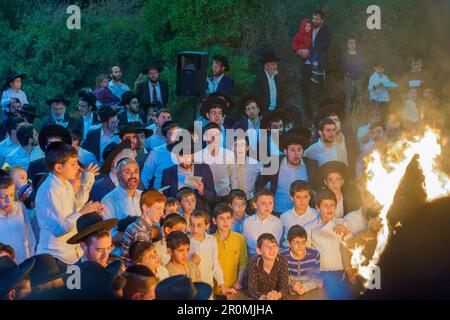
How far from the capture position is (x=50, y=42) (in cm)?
1680

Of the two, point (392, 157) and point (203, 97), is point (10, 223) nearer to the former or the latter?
point (392, 157)

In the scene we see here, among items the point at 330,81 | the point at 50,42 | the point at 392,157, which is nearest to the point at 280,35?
the point at 330,81

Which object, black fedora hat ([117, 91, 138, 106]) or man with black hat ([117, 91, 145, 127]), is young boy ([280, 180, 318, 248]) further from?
black fedora hat ([117, 91, 138, 106])


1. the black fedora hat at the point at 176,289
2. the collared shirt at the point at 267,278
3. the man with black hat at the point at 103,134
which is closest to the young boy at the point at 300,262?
the collared shirt at the point at 267,278

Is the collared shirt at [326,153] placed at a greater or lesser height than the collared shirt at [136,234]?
greater

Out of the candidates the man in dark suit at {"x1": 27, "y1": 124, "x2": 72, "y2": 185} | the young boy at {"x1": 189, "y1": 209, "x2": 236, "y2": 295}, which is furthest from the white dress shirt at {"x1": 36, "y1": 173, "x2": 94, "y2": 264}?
the man in dark suit at {"x1": 27, "y1": 124, "x2": 72, "y2": 185}

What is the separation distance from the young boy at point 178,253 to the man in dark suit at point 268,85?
17.3 feet

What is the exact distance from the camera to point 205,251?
840 centimetres

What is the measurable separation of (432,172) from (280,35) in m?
7.81

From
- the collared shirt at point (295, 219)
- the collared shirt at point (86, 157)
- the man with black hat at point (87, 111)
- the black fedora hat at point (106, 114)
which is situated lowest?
the collared shirt at point (295, 219)

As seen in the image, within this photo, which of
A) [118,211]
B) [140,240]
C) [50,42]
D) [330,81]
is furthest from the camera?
[50,42]

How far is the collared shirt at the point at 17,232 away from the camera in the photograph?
805 centimetres

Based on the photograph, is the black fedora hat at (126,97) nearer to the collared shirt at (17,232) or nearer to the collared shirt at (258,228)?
the collared shirt at (258,228)
